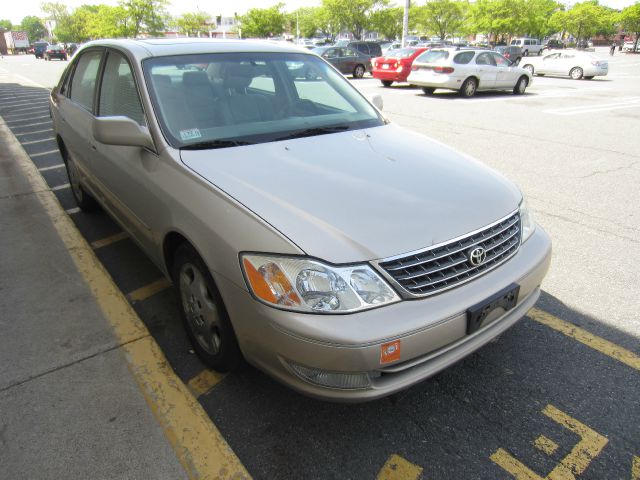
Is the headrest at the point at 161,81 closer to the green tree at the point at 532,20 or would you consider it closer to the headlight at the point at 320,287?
the headlight at the point at 320,287

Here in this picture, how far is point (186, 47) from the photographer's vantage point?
3.06 metres

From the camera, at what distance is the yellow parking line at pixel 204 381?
242cm

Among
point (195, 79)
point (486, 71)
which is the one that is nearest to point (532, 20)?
point (486, 71)

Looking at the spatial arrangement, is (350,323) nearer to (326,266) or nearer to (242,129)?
(326,266)

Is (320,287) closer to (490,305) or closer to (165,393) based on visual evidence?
(490,305)

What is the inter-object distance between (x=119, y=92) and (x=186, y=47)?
55 centimetres

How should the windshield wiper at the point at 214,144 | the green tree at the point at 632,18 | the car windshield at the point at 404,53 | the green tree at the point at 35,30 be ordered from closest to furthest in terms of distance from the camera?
the windshield wiper at the point at 214,144
the car windshield at the point at 404,53
the green tree at the point at 632,18
the green tree at the point at 35,30

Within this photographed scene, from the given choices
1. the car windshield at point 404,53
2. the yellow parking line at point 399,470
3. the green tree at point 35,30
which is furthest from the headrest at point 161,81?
the green tree at point 35,30

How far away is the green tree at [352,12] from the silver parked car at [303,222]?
6357 cm

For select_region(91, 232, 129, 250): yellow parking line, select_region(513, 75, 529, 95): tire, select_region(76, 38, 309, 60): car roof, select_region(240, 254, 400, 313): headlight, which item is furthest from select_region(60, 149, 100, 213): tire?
select_region(513, 75, 529, 95): tire

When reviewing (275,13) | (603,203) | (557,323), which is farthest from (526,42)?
(557,323)

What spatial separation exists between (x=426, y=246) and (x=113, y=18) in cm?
5118

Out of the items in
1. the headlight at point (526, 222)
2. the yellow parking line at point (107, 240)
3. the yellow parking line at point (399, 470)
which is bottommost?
the yellow parking line at point (399, 470)

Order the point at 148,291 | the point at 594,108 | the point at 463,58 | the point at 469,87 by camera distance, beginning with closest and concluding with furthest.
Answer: the point at 148,291 → the point at 594,108 → the point at 463,58 → the point at 469,87
